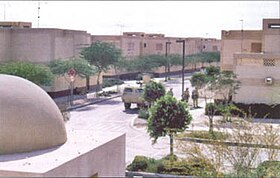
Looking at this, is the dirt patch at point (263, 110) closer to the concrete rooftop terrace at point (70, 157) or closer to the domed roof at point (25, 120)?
the concrete rooftop terrace at point (70, 157)

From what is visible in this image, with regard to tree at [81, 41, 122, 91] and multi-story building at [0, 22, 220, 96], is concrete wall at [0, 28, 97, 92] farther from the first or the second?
tree at [81, 41, 122, 91]

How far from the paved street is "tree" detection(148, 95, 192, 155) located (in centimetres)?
182

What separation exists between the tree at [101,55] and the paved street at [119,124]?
531cm

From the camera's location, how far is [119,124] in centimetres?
3092

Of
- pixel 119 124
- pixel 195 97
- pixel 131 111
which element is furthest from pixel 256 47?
pixel 119 124

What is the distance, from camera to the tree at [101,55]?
1833 inches

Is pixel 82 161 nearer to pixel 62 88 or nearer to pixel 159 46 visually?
pixel 62 88

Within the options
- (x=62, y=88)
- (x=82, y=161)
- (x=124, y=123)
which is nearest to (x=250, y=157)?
(x=82, y=161)

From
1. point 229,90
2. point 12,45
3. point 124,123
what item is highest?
point 12,45

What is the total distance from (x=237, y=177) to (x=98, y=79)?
3457 centimetres

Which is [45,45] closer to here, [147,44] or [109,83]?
[109,83]

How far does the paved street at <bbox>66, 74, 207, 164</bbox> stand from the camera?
23875 mm

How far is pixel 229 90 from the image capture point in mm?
32375

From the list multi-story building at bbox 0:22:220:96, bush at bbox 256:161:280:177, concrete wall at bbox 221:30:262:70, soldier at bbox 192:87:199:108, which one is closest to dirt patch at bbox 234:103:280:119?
soldier at bbox 192:87:199:108
